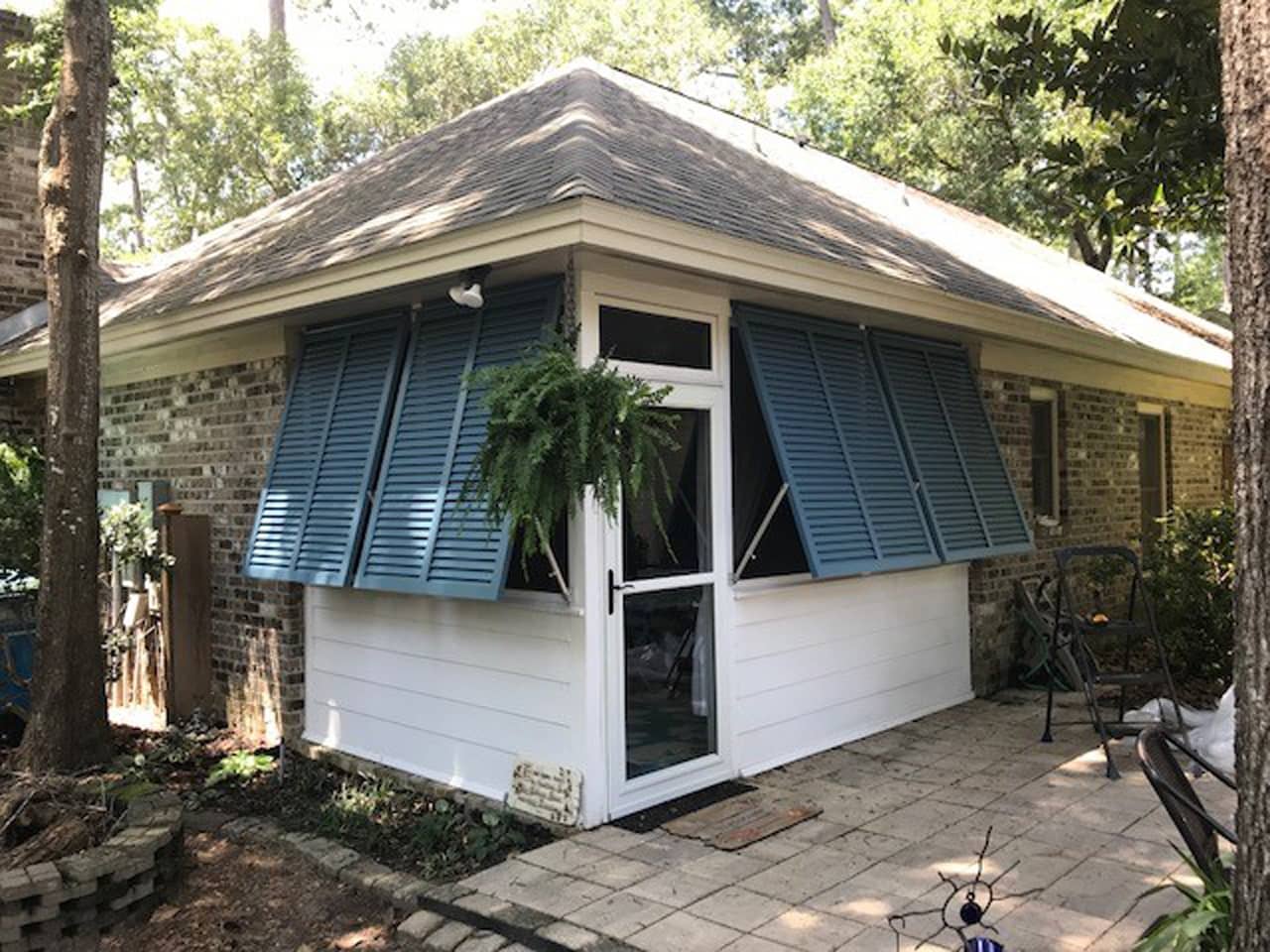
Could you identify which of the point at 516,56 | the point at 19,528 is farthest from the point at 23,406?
the point at 516,56

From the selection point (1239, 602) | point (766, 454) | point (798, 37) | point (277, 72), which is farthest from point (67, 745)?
point (798, 37)

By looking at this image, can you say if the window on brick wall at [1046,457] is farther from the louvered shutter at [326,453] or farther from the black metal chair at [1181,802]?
the black metal chair at [1181,802]

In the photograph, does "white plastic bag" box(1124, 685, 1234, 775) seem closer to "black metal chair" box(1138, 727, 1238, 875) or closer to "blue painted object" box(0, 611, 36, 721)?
A: "black metal chair" box(1138, 727, 1238, 875)

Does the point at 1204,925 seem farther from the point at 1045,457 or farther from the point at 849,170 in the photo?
the point at 849,170

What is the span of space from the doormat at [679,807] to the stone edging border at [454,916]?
93 cm

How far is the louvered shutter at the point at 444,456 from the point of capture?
4.62m

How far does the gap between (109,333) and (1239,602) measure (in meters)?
6.55

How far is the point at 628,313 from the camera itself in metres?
4.81

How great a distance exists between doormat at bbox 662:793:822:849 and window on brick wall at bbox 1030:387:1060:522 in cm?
482

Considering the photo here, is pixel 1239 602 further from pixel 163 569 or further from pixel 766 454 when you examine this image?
pixel 163 569

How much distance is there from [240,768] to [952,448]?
490cm

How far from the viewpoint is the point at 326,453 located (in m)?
5.67

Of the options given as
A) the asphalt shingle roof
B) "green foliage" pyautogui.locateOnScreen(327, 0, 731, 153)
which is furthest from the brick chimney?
"green foliage" pyautogui.locateOnScreen(327, 0, 731, 153)

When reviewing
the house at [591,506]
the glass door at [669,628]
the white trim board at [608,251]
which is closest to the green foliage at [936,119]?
the house at [591,506]
